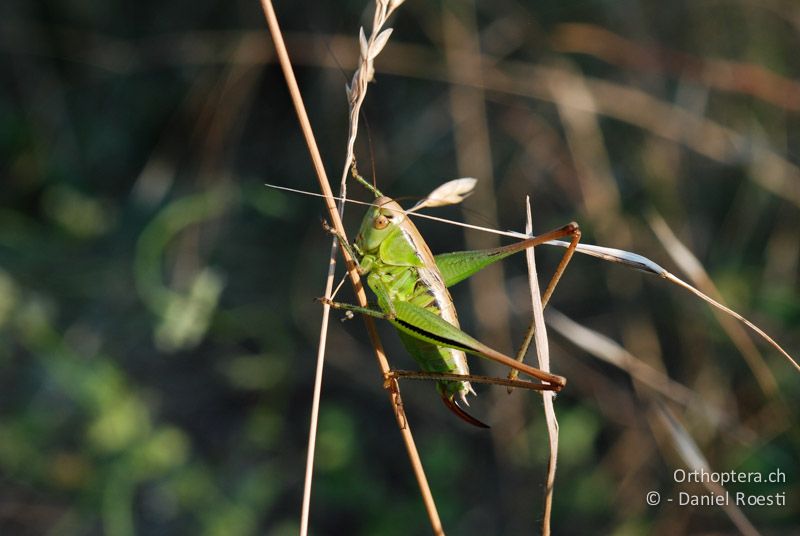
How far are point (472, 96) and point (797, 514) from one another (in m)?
1.97

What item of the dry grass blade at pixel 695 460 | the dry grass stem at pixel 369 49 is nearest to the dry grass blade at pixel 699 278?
the dry grass blade at pixel 695 460

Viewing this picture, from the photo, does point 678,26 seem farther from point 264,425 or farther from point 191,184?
point 264,425

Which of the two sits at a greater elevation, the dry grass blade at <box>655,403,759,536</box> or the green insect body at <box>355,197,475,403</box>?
the green insect body at <box>355,197,475,403</box>

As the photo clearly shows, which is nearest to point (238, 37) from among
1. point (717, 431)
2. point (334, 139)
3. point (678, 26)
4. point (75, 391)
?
point (334, 139)

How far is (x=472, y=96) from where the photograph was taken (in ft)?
9.73

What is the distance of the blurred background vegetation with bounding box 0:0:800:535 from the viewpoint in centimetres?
253

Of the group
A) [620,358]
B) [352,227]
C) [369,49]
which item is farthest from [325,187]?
[352,227]

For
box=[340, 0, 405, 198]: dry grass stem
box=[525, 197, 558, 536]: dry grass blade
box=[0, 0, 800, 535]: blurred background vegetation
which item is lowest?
box=[525, 197, 558, 536]: dry grass blade

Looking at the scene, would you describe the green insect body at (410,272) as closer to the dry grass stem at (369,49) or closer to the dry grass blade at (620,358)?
the dry grass blade at (620,358)

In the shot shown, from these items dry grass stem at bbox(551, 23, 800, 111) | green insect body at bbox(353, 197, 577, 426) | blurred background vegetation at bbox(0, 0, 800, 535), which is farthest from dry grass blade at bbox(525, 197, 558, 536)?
dry grass stem at bbox(551, 23, 800, 111)

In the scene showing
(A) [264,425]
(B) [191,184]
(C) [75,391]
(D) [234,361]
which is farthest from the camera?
(B) [191,184]

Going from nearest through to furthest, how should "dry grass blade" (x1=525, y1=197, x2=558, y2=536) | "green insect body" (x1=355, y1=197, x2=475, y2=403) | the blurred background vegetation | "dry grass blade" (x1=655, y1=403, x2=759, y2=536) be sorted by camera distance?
"dry grass blade" (x1=525, y1=197, x2=558, y2=536)
"dry grass blade" (x1=655, y1=403, x2=759, y2=536)
"green insect body" (x1=355, y1=197, x2=475, y2=403)
the blurred background vegetation

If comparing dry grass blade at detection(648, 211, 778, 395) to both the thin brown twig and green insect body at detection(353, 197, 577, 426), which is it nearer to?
green insect body at detection(353, 197, 577, 426)

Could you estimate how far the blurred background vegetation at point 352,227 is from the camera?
253 cm
